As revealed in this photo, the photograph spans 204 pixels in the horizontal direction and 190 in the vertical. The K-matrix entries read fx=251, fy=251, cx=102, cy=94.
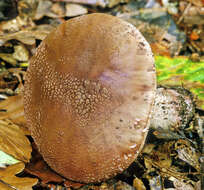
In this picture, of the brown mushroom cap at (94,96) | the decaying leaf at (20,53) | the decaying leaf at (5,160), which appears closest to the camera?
the brown mushroom cap at (94,96)

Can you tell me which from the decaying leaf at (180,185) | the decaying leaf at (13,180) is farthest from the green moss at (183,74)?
the decaying leaf at (13,180)

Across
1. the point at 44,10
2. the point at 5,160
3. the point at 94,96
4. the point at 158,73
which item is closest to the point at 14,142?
the point at 5,160

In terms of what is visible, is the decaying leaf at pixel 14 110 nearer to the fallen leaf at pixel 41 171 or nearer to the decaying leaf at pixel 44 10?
the fallen leaf at pixel 41 171

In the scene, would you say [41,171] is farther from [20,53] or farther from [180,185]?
[20,53]

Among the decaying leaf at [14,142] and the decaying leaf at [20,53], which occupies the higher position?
the decaying leaf at [20,53]

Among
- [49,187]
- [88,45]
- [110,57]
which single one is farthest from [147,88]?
[49,187]

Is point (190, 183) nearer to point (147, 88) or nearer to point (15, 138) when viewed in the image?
point (147, 88)
